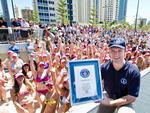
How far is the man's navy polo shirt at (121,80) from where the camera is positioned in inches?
57.4

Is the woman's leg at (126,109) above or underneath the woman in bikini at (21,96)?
above

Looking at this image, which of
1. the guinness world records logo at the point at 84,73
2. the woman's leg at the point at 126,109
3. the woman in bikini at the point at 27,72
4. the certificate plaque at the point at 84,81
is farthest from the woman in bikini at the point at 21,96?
the woman's leg at the point at 126,109

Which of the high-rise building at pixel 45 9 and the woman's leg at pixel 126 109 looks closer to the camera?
the woman's leg at pixel 126 109

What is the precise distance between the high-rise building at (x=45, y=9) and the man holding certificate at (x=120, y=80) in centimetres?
6995

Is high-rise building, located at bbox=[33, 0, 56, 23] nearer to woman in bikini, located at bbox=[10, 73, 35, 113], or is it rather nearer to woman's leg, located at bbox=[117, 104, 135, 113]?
woman in bikini, located at bbox=[10, 73, 35, 113]

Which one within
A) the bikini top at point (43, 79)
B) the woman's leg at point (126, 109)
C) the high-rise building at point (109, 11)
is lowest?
the bikini top at point (43, 79)

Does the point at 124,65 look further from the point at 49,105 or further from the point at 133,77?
the point at 49,105

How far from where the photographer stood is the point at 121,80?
1550 millimetres

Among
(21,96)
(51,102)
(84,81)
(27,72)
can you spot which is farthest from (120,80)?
(27,72)

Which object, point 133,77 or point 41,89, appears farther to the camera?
point 41,89

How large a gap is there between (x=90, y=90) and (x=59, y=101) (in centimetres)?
205

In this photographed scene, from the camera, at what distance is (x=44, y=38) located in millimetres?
9766

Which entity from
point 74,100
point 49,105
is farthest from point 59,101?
point 74,100

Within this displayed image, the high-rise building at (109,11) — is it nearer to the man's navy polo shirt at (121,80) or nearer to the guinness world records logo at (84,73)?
the man's navy polo shirt at (121,80)
